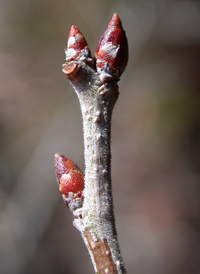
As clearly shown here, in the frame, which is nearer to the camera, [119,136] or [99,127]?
[99,127]

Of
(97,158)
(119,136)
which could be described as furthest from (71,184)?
(119,136)

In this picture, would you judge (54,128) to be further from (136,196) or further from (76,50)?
(76,50)

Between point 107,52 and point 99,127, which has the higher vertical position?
point 107,52

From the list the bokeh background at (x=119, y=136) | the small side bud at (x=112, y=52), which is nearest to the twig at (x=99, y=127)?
the small side bud at (x=112, y=52)

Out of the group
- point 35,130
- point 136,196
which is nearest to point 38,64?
Answer: point 35,130

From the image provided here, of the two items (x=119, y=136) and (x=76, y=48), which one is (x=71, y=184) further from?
(x=119, y=136)

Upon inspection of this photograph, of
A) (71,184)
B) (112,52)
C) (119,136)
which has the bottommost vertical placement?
(71,184)

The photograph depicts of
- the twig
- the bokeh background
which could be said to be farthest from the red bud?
the bokeh background

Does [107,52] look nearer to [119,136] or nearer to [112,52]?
[112,52]

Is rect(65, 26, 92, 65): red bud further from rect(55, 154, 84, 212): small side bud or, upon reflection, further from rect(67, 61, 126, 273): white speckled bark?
rect(55, 154, 84, 212): small side bud
